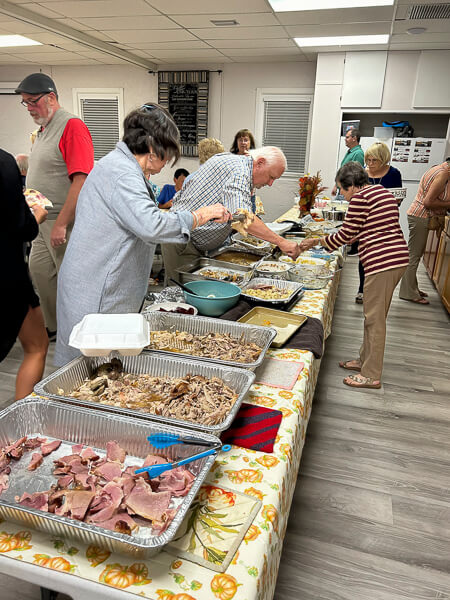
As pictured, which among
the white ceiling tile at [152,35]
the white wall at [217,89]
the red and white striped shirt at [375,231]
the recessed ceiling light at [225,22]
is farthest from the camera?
the white wall at [217,89]

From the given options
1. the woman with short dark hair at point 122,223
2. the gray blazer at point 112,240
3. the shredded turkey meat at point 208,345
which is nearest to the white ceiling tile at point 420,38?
the woman with short dark hair at point 122,223

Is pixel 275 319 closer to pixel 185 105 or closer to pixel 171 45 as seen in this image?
pixel 171 45

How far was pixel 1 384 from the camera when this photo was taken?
2643 mm

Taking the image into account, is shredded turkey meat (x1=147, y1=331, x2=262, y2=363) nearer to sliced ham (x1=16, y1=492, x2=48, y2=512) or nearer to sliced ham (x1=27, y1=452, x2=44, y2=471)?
sliced ham (x1=27, y1=452, x2=44, y2=471)

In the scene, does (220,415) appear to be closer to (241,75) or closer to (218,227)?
(218,227)

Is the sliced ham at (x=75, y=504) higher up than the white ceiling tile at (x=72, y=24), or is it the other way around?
the white ceiling tile at (x=72, y=24)

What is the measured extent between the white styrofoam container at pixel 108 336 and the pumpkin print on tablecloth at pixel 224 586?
60 cm

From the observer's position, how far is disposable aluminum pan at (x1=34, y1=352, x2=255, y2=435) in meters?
1.01

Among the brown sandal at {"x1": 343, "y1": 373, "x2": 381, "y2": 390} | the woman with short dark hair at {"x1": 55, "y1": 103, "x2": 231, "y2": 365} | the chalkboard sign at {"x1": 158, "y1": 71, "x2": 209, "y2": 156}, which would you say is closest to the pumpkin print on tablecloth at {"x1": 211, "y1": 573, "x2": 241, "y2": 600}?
the woman with short dark hair at {"x1": 55, "y1": 103, "x2": 231, "y2": 365}

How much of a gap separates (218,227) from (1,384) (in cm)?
157

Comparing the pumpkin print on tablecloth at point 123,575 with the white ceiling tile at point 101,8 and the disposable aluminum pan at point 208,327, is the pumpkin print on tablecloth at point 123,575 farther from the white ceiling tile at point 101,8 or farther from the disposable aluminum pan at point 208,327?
the white ceiling tile at point 101,8

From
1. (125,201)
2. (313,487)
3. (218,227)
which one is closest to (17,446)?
(125,201)

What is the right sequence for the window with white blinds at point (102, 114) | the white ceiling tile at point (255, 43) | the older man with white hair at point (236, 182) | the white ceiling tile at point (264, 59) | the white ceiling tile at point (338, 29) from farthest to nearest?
the window with white blinds at point (102, 114), the white ceiling tile at point (264, 59), the white ceiling tile at point (255, 43), the white ceiling tile at point (338, 29), the older man with white hair at point (236, 182)

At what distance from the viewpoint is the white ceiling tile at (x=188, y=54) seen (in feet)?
20.0
